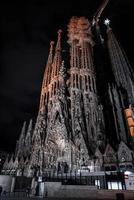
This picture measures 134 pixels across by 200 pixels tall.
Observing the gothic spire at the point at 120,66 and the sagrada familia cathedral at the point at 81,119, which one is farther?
→ the gothic spire at the point at 120,66

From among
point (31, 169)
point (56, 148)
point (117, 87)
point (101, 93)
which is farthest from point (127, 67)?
point (31, 169)

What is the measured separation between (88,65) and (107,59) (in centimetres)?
2156

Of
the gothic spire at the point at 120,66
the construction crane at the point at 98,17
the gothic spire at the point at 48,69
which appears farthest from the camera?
the construction crane at the point at 98,17

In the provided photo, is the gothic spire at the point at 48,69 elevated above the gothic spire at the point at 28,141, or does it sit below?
above

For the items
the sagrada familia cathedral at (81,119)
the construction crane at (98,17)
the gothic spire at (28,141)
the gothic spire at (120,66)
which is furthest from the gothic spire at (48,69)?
the gothic spire at (120,66)

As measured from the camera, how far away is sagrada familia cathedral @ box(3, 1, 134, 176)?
132ft

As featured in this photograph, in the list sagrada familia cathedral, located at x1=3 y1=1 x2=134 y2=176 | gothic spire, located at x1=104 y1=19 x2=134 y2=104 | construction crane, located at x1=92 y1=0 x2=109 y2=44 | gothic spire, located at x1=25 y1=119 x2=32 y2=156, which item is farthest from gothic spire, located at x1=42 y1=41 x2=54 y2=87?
gothic spire, located at x1=104 y1=19 x2=134 y2=104

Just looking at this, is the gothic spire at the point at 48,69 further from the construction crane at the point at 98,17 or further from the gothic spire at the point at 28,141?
the construction crane at the point at 98,17

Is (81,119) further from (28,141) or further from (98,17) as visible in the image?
(98,17)

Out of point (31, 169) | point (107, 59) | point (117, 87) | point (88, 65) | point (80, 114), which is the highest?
point (107, 59)

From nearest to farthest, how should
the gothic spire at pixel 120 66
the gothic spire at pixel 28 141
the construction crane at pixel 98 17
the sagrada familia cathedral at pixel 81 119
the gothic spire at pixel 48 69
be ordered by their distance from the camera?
the sagrada familia cathedral at pixel 81 119 < the gothic spire at pixel 120 66 < the gothic spire at pixel 28 141 < the gothic spire at pixel 48 69 < the construction crane at pixel 98 17

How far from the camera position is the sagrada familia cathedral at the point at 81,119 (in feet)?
132

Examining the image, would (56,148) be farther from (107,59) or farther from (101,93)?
(107,59)

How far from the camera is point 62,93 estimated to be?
54781mm
